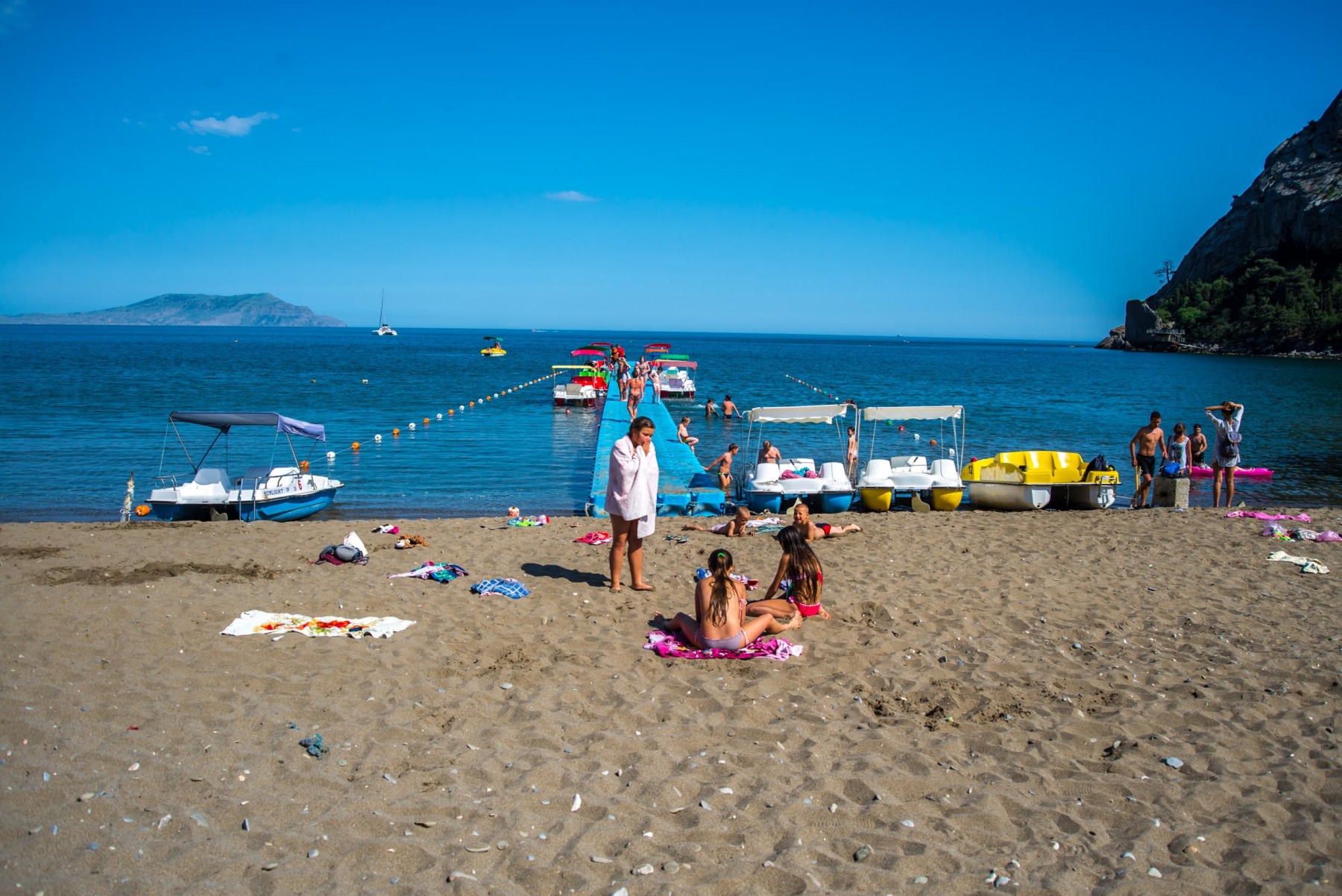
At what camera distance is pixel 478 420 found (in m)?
31.0

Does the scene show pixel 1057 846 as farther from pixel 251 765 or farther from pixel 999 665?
pixel 251 765

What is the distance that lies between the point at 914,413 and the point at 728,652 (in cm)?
1124

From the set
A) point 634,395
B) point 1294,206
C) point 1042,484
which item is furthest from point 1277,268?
point 1042,484

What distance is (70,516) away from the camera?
49.4 ft

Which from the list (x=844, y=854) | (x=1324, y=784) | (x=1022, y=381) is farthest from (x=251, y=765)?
(x=1022, y=381)

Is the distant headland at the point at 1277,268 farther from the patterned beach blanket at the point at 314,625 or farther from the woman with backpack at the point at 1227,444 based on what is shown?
the patterned beach blanket at the point at 314,625

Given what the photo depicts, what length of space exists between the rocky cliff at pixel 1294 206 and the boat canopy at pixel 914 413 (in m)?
97.0

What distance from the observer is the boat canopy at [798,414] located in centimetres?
1666

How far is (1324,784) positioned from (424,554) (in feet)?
29.2

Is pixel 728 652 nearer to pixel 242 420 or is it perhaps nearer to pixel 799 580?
pixel 799 580

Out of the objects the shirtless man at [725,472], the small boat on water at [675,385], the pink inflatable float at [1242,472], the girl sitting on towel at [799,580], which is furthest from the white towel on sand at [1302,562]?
the small boat on water at [675,385]

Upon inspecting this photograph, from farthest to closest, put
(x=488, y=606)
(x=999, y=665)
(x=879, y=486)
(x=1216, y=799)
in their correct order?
(x=879, y=486)
(x=488, y=606)
(x=999, y=665)
(x=1216, y=799)

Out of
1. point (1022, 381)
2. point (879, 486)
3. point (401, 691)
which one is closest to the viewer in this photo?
point (401, 691)

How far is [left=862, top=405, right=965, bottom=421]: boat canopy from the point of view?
53.7ft
